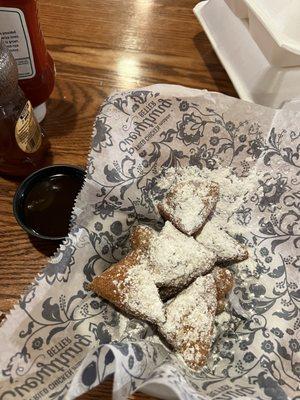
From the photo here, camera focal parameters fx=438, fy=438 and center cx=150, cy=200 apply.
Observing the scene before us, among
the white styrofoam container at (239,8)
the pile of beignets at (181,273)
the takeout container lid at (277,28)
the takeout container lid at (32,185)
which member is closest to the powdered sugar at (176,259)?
the pile of beignets at (181,273)

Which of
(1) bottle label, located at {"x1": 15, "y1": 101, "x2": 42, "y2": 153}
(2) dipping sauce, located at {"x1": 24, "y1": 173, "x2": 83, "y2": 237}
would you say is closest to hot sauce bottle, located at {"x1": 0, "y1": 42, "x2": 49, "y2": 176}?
(1) bottle label, located at {"x1": 15, "y1": 101, "x2": 42, "y2": 153}

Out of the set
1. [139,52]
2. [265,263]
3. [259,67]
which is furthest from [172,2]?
[265,263]

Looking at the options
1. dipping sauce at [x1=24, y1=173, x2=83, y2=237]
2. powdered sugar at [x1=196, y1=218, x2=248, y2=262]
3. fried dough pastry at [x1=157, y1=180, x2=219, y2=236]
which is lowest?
dipping sauce at [x1=24, y1=173, x2=83, y2=237]

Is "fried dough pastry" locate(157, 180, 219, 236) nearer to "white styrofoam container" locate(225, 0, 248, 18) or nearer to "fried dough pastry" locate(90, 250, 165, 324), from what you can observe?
"fried dough pastry" locate(90, 250, 165, 324)

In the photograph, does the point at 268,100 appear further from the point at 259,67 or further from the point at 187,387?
the point at 187,387

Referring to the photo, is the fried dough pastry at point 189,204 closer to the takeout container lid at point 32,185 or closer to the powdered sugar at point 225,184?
the powdered sugar at point 225,184
